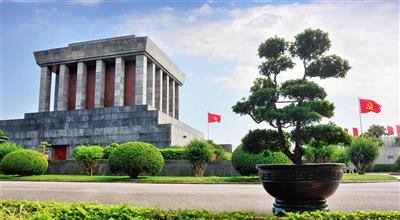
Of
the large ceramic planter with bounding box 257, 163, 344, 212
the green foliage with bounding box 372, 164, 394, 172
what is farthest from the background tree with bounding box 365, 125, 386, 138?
the large ceramic planter with bounding box 257, 163, 344, 212

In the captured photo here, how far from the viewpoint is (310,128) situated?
25.5ft

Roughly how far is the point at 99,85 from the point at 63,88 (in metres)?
4.17

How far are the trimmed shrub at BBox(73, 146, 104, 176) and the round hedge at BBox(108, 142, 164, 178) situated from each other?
3.11 metres

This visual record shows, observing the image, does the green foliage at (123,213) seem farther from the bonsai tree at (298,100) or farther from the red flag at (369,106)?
the red flag at (369,106)

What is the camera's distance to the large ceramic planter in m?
4.95

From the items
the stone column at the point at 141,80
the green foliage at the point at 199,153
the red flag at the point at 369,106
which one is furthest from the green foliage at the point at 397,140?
the green foliage at the point at 199,153

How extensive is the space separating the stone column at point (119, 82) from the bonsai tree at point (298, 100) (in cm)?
2341

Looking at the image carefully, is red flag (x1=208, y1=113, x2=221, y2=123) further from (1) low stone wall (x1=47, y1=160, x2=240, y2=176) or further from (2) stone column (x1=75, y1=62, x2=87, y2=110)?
(1) low stone wall (x1=47, y1=160, x2=240, y2=176)

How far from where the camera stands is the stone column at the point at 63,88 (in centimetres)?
3291

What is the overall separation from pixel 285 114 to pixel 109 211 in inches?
177

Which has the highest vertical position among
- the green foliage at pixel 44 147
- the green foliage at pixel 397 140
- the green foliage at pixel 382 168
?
the green foliage at pixel 397 140

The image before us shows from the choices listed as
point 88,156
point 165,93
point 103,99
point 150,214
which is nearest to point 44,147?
point 88,156

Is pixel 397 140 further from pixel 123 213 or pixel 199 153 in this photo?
pixel 123 213

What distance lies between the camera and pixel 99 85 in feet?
104
